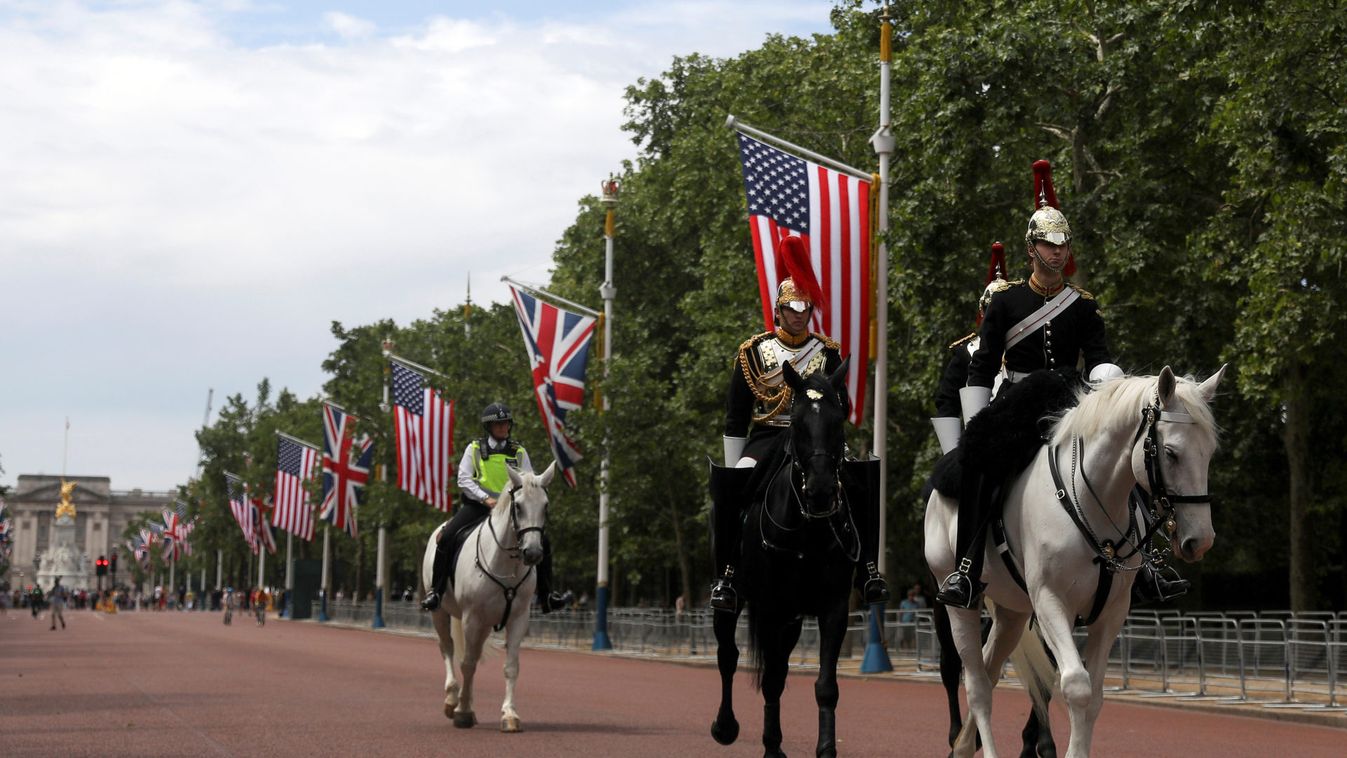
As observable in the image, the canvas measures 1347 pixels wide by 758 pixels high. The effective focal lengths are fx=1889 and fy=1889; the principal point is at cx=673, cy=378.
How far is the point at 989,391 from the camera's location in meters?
9.69

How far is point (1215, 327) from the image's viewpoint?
34.7m

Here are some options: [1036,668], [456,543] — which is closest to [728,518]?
[1036,668]

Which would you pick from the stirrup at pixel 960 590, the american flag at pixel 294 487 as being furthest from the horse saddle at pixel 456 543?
the american flag at pixel 294 487

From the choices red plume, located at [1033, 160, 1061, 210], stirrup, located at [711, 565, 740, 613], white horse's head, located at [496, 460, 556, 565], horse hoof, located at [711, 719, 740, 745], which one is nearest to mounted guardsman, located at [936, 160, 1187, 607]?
red plume, located at [1033, 160, 1061, 210]

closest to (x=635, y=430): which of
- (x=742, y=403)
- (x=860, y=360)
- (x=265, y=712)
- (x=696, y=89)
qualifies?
(x=696, y=89)

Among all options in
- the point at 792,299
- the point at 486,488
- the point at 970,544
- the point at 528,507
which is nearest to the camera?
the point at 970,544

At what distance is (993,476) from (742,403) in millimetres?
2351

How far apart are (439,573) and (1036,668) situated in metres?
8.67

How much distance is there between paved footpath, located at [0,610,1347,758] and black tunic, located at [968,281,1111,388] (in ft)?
15.2

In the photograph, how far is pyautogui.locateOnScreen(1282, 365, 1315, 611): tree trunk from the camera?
3216 centimetres

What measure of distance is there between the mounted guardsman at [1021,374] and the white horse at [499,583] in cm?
662

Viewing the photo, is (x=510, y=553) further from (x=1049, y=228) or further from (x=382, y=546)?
(x=382, y=546)

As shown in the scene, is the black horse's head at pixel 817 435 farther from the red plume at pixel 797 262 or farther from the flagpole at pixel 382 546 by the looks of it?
the flagpole at pixel 382 546

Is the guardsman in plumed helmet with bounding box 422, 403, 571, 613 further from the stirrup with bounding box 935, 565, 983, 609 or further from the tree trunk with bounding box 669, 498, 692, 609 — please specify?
the tree trunk with bounding box 669, 498, 692, 609
